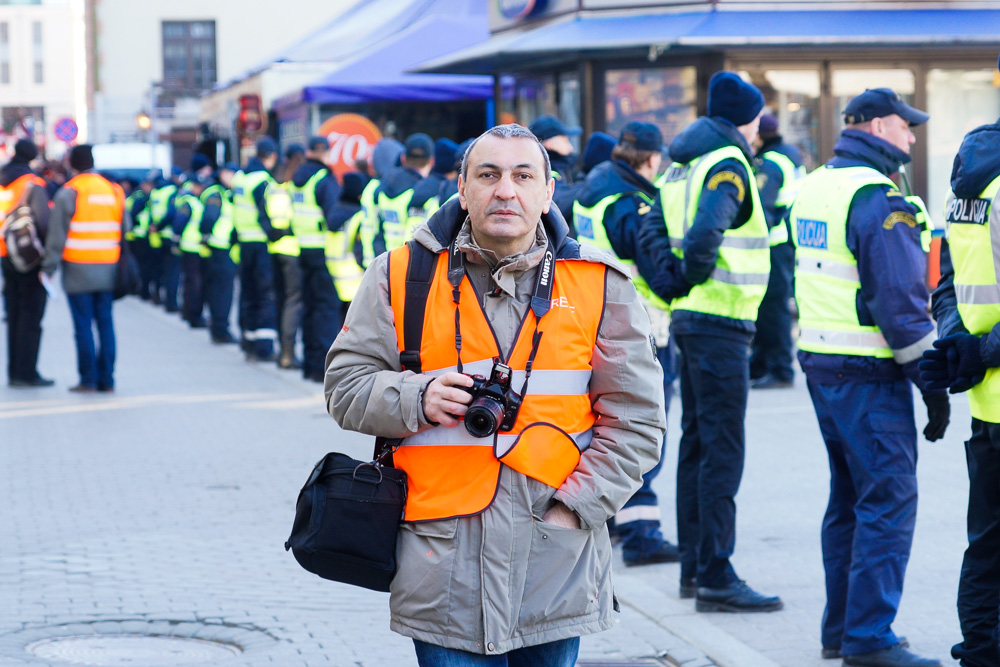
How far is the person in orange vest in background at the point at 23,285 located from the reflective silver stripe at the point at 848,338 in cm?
914

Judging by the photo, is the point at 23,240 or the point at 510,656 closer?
the point at 510,656

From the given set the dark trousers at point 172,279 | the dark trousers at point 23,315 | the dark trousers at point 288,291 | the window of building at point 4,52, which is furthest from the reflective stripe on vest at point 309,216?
the window of building at point 4,52

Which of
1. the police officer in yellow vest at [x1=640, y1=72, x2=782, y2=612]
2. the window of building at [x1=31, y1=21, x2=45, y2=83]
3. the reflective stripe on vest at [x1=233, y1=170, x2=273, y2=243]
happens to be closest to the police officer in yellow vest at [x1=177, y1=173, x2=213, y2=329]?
the reflective stripe on vest at [x1=233, y1=170, x2=273, y2=243]

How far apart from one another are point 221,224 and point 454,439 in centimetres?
1399

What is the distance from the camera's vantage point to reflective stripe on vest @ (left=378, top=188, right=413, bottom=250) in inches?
419

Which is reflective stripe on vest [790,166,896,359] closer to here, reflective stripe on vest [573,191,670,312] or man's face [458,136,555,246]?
reflective stripe on vest [573,191,670,312]

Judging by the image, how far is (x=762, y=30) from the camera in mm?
13188

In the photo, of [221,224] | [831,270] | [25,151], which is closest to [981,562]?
[831,270]

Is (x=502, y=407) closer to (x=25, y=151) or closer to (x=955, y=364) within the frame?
(x=955, y=364)

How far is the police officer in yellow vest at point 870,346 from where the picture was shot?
4.85m

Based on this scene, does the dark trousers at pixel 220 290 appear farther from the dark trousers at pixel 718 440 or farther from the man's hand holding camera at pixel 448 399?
the man's hand holding camera at pixel 448 399

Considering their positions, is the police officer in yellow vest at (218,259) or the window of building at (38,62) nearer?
the police officer in yellow vest at (218,259)

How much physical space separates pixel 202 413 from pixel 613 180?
552cm

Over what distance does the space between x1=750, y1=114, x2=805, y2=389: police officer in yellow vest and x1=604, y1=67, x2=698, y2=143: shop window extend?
1.89 metres
